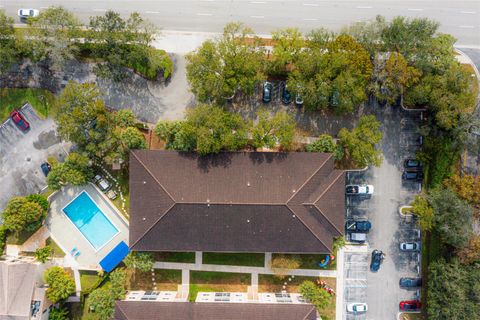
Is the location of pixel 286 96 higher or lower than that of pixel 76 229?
higher

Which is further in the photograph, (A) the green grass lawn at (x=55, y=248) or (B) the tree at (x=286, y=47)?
(A) the green grass lawn at (x=55, y=248)

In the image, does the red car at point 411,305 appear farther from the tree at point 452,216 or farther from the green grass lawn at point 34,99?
the green grass lawn at point 34,99

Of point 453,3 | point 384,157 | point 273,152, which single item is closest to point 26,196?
point 273,152

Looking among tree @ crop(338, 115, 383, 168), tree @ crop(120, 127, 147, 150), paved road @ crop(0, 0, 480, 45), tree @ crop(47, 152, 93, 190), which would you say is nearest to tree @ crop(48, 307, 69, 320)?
tree @ crop(47, 152, 93, 190)

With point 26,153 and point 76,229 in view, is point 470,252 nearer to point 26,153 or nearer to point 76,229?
point 76,229

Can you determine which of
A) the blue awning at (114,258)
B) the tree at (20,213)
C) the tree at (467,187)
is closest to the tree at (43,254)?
the tree at (20,213)

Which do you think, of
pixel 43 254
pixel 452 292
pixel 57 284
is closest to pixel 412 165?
pixel 452 292

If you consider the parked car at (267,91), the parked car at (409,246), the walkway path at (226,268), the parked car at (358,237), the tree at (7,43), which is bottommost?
the walkway path at (226,268)
